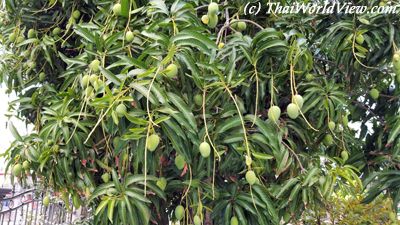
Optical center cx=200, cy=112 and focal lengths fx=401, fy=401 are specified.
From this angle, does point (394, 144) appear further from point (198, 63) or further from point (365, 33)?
point (198, 63)

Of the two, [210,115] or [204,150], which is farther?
[210,115]

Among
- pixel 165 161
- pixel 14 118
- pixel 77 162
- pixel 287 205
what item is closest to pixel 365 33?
pixel 287 205

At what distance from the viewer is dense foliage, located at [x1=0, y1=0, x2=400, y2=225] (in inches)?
41.4

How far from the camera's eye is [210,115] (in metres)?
1.14

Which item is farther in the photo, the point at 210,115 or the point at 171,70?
the point at 210,115

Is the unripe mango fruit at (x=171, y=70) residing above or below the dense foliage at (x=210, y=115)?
above

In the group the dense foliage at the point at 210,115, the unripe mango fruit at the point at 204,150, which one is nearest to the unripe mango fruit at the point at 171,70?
the dense foliage at the point at 210,115

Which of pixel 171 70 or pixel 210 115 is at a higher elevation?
pixel 171 70

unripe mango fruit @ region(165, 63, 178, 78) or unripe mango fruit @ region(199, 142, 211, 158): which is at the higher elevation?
unripe mango fruit @ region(165, 63, 178, 78)

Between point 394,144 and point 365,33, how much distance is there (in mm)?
407

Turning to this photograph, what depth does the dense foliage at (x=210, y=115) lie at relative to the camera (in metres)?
1.05

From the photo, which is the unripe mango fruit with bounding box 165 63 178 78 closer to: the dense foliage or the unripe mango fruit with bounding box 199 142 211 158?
the dense foliage

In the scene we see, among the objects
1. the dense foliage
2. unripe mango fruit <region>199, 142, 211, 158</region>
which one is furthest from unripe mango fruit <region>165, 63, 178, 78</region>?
unripe mango fruit <region>199, 142, 211, 158</region>

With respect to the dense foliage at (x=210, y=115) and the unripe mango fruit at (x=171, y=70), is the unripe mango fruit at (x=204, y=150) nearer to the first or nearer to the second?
the dense foliage at (x=210, y=115)
